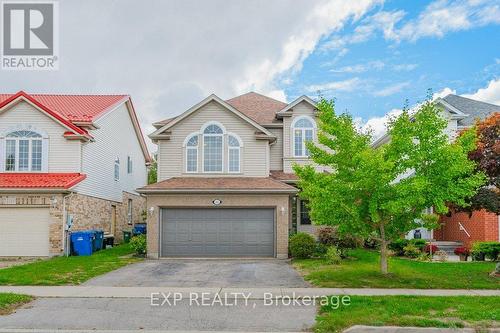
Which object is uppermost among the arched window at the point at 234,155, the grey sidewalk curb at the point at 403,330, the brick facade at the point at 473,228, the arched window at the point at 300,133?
the arched window at the point at 300,133

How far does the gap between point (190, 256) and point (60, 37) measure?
1183cm

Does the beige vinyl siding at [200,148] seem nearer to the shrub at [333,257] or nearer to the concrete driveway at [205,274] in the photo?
the concrete driveway at [205,274]

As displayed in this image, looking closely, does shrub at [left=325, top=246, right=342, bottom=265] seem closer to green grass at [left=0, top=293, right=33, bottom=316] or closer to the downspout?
green grass at [left=0, top=293, right=33, bottom=316]

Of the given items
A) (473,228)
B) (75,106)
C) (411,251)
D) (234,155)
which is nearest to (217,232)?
(234,155)

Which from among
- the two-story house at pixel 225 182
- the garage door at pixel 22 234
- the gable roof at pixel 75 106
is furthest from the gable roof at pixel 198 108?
the garage door at pixel 22 234

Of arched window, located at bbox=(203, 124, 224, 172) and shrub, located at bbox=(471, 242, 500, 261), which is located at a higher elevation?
arched window, located at bbox=(203, 124, 224, 172)

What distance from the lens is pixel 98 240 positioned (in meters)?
24.1

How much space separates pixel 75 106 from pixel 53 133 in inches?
173

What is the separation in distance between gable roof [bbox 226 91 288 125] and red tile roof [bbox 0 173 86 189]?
9159 millimetres

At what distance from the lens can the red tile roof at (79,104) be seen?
23494 millimetres

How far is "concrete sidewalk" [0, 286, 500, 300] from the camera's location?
1155cm

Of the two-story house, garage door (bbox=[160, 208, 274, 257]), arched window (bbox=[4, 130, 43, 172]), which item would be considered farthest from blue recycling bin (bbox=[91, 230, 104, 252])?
garage door (bbox=[160, 208, 274, 257])

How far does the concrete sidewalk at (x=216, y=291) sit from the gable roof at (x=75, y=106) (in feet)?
35.3

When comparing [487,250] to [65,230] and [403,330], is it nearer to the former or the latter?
[403,330]
